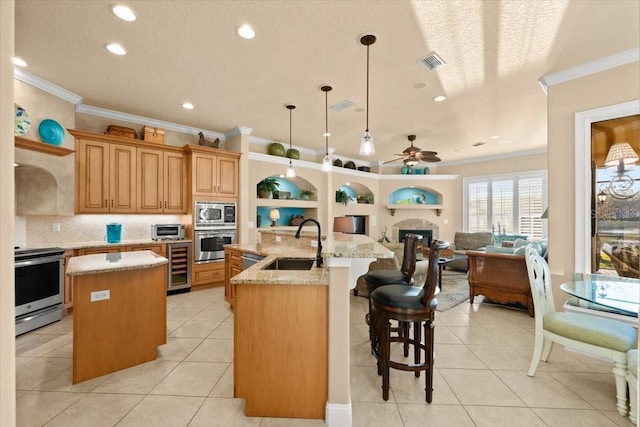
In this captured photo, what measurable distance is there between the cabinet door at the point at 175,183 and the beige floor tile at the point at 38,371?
259 cm

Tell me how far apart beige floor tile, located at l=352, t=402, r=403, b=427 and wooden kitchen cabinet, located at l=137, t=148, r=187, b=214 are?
165 inches

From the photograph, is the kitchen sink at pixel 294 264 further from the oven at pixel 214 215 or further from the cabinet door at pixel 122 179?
the cabinet door at pixel 122 179

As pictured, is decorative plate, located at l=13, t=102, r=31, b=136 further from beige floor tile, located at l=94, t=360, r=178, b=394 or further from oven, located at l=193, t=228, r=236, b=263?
beige floor tile, located at l=94, t=360, r=178, b=394

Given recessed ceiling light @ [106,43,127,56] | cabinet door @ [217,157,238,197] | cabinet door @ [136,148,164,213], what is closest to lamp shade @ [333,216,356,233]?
cabinet door @ [217,157,238,197]

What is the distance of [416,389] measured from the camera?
2.12m

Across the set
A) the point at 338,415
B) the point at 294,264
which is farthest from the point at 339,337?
the point at 294,264

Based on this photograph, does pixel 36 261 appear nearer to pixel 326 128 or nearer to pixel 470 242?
pixel 326 128

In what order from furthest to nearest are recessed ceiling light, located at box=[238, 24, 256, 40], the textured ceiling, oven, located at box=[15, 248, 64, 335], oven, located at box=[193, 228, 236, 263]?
1. oven, located at box=[193, 228, 236, 263]
2. oven, located at box=[15, 248, 64, 335]
3. recessed ceiling light, located at box=[238, 24, 256, 40]
4. the textured ceiling

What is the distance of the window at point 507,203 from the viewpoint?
6809 mm

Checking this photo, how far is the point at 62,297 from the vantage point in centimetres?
345

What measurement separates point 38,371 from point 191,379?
130cm

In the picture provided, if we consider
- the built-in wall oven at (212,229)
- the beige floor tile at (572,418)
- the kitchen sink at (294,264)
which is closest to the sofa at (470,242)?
the beige floor tile at (572,418)

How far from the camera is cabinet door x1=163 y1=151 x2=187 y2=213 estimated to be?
464 centimetres

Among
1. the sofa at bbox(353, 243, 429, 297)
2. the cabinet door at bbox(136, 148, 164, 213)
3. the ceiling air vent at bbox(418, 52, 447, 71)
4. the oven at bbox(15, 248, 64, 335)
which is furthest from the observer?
the cabinet door at bbox(136, 148, 164, 213)
